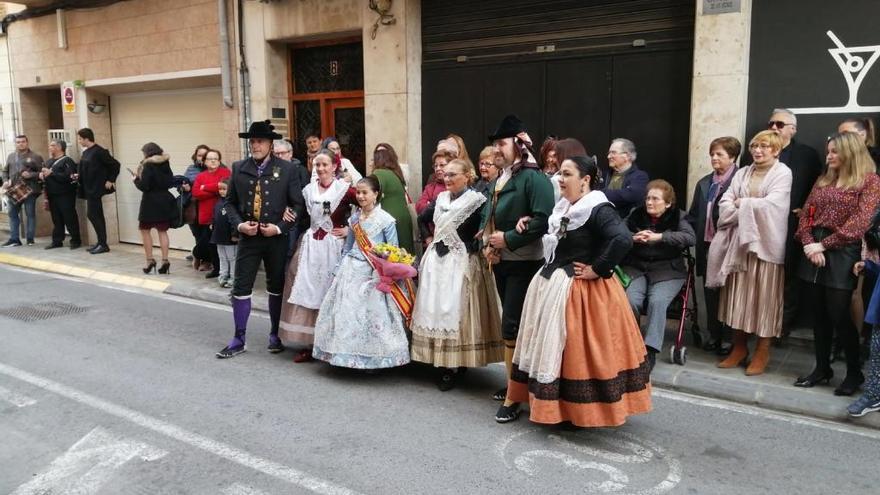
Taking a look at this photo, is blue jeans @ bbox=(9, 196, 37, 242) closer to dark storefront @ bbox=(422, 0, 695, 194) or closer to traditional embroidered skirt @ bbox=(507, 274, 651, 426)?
dark storefront @ bbox=(422, 0, 695, 194)

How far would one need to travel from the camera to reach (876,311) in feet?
15.9

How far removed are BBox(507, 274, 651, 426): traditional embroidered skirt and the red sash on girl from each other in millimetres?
1445

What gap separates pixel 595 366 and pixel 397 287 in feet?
6.23

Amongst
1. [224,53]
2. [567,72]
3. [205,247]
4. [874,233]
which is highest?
[224,53]

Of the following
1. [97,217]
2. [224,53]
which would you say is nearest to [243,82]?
[224,53]

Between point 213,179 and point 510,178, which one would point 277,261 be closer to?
point 510,178

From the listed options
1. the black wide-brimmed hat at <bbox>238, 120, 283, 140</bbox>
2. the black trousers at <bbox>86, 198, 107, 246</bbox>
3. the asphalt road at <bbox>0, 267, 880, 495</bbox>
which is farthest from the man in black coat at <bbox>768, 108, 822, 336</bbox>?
the black trousers at <bbox>86, 198, 107, 246</bbox>

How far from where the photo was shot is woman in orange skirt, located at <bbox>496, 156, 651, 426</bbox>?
441 cm

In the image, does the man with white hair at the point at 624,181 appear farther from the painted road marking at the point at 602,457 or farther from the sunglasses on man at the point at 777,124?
the painted road marking at the point at 602,457

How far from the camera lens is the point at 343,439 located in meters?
4.58

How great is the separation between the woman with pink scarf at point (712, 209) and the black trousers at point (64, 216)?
11241mm

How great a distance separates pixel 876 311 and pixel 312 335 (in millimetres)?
4293

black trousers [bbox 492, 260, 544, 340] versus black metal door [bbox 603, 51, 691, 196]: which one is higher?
black metal door [bbox 603, 51, 691, 196]

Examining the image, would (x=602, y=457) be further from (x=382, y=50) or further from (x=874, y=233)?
(x=382, y=50)
